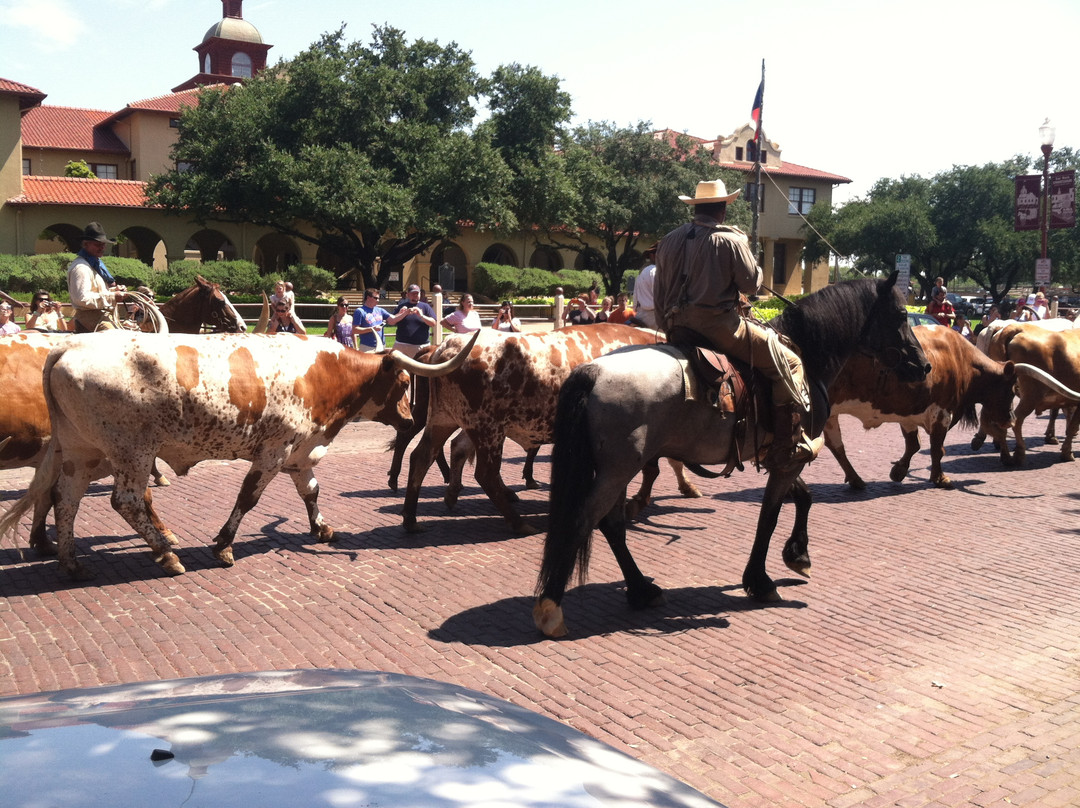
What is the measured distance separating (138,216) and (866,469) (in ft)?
134

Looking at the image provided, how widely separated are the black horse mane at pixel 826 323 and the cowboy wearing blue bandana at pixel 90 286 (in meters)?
6.61

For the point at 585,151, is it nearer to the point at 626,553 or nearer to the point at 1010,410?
the point at 1010,410

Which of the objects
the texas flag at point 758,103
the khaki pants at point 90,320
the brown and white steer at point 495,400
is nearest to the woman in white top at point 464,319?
the khaki pants at point 90,320

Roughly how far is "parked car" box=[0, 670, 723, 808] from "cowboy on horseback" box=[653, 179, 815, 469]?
4.07 meters

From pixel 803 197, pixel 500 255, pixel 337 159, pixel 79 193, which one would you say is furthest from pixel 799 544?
pixel 803 197

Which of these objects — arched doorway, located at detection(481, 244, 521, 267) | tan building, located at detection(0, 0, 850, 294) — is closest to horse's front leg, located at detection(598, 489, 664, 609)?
tan building, located at detection(0, 0, 850, 294)

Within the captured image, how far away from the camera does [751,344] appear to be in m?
6.54

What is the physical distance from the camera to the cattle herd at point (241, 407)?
685cm

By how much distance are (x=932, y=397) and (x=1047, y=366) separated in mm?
3136

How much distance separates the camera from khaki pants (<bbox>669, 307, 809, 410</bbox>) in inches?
252

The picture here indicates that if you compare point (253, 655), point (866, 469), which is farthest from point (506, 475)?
point (253, 655)

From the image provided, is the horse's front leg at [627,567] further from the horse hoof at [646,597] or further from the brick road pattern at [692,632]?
the brick road pattern at [692,632]

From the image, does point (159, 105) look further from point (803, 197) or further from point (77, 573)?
point (77, 573)

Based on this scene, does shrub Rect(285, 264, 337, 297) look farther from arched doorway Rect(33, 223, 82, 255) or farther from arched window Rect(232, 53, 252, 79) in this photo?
arched window Rect(232, 53, 252, 79)
